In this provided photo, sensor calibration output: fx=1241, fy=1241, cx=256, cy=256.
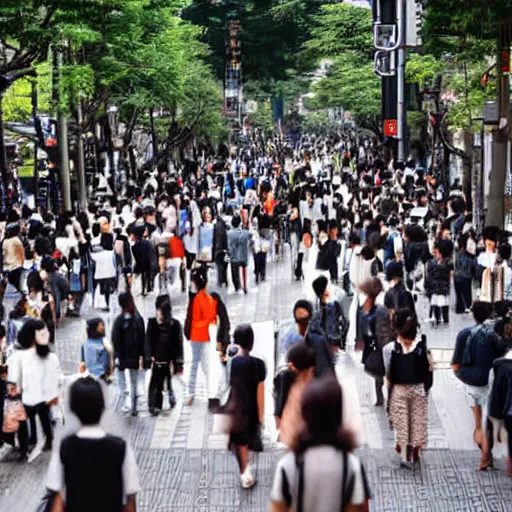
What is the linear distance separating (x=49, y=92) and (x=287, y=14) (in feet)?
125

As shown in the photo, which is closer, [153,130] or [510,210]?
[510,210]

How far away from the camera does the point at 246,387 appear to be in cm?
1027

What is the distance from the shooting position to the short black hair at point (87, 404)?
6.79 m

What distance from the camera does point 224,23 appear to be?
69.2 metres

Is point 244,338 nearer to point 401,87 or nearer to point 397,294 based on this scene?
point 397,294

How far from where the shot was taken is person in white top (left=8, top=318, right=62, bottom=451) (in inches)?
437

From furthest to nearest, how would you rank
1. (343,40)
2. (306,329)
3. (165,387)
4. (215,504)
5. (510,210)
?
(343,40)
(510,210)
(165,387)
(306,329)
(215,504)

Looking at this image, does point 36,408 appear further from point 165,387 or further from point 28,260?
point 28,260

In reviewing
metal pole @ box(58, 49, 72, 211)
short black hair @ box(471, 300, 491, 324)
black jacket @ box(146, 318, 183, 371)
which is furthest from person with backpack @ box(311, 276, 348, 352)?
metal pole @ box(58, 49, 72, 211)

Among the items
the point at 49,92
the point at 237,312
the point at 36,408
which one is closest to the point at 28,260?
the point at 237,312

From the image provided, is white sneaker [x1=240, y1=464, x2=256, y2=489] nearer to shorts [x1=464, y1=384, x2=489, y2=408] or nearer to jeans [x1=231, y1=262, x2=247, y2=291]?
shorts [x1=464, y1=384, x2=489, y2=408]

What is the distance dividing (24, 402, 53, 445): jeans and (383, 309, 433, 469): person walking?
317cm

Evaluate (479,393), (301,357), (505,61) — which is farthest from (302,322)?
(505,61)

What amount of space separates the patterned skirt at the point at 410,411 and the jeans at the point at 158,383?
279 cm
